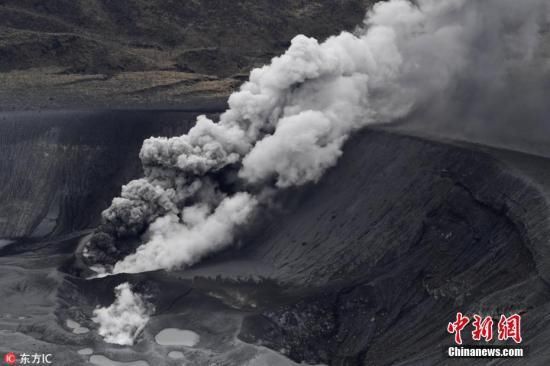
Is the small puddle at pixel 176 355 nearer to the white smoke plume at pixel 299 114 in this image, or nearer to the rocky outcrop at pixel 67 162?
the white smoke plume at pixel 299 114

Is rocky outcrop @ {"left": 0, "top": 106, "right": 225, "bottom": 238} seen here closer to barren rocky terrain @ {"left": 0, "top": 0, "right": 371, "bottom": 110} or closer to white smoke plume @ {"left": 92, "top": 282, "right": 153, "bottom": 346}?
barren rocky terrain @ {"left": 0, "top": 0, "right": 371, "bottom": 110}

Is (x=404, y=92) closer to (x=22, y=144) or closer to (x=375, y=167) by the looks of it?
(x=375, y=167)

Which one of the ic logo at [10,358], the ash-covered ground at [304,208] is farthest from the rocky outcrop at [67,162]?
the ic logo at [10,358]

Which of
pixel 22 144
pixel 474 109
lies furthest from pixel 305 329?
pixel 22 144

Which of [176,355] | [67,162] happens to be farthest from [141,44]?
[176,355]

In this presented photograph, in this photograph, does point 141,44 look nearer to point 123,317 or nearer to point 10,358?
point 123,317

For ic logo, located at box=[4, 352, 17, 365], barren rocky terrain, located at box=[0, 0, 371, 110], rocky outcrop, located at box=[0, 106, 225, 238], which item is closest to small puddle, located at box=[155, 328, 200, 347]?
ic logo, located at box=[4, 352, 17, 365]
